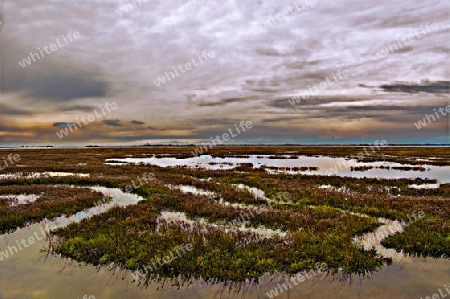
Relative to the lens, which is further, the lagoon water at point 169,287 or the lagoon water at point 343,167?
the lagoon water at point 343,167

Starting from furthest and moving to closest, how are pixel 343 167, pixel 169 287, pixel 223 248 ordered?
1. pixel 343 167
2. pixel 223 248
3. pixel 169 287

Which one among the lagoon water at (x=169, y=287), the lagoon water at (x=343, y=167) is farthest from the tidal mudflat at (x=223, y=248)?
the lagoon water at (x=343, y=167)

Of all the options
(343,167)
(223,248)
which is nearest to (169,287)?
(223,248)

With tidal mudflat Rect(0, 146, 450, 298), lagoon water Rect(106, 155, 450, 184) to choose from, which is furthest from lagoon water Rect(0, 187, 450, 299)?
lagoon water Rect(106, 155, 450, 184)

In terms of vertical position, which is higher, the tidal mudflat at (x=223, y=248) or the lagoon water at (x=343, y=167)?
the tidal mudflat at (x=223, y=248)

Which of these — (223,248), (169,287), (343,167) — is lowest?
(343,167)

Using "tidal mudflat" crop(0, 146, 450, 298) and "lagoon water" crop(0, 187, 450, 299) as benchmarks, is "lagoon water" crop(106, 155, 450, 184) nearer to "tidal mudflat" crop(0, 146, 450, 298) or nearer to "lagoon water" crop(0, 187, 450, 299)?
"tidal mudflat" crop(0, 146, 450, 298)

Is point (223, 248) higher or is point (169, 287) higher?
point (169, 287)

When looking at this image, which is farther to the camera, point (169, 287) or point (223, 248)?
point (223, 248)

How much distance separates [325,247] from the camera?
11383mm

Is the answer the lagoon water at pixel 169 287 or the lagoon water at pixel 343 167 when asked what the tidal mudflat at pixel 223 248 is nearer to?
the lagoon water at pixel 169 287

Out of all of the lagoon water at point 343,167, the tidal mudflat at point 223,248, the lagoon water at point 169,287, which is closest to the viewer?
the lagoon water at point 169,287

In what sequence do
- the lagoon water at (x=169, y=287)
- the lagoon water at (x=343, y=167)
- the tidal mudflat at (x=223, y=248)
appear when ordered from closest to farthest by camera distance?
the lagoon water at (x=169, y=287) → the tidal mudflat at (x=223, y=248) → the lagoon water at (x=343, y=167)

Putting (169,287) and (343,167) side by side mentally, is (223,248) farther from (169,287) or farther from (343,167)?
(343,167)
